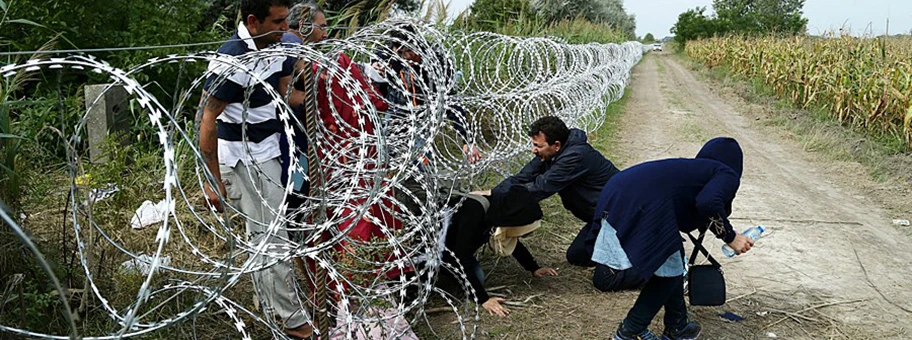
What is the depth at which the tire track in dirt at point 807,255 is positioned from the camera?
4.25m

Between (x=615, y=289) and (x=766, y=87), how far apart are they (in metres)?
15.2

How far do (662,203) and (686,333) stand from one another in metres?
0.88

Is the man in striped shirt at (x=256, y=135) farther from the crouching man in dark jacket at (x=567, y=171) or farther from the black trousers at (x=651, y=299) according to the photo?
the black trousers at (x=651, y=299)

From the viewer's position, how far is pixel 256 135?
3244 mm

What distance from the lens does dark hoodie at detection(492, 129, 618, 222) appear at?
177 inches

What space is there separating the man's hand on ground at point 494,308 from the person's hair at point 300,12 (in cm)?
192

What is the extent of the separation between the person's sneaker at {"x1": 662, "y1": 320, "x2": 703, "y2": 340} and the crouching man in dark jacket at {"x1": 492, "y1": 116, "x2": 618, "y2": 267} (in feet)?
2.38

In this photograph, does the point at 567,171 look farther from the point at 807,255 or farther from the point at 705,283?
the point at 807,255

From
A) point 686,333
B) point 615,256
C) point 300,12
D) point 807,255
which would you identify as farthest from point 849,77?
point 300,12

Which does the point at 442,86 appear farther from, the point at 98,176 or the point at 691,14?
the point at 691,14

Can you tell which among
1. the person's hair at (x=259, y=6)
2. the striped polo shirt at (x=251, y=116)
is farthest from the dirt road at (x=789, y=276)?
the person's hair at (x=259, y=6)

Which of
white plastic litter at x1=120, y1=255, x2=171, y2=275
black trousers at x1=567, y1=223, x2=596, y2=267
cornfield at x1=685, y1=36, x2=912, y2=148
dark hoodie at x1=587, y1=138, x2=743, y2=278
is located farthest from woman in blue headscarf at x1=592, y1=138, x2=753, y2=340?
cornfield at x1=685, y1=36, x2=912, y2=148

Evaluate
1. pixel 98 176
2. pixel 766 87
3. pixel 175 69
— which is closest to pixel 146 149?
pixel 175 69

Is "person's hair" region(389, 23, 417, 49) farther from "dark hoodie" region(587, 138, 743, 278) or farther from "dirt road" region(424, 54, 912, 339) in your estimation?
"dirt road" region(424, 54, 912, 339)
